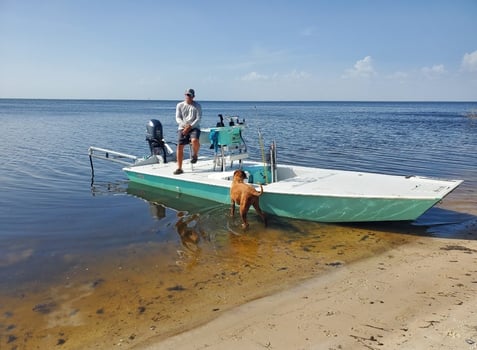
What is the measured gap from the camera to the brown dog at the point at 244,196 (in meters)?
7.67

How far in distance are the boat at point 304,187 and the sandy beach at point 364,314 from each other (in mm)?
1228

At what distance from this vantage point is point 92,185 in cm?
1224

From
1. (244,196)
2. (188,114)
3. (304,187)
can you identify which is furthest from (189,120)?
(304,187)

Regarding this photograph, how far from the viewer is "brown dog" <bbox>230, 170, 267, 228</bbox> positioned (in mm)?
7668

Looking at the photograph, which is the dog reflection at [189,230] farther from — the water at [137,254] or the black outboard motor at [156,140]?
Answer: the black outboard motor at [156,140]

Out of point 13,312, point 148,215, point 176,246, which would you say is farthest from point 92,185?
point 13,312

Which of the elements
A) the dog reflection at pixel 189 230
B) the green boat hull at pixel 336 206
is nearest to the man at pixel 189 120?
the green boat hull at pixel 336 206

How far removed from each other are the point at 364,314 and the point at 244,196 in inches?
146

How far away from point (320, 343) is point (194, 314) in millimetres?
1586

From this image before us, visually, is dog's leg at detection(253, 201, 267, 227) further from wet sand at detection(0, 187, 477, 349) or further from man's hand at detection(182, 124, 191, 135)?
man's hand at detection(182, 124, 191, 135)

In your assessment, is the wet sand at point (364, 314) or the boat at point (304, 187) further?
the boat at point (304, 187)

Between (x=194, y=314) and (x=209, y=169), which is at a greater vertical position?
(x=209, y=169)

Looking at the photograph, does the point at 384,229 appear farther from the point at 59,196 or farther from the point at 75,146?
the point at 75,146

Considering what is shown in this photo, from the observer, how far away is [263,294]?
17.0 feet
